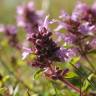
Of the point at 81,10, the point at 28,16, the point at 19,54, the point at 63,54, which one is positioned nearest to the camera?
the point at 63,54

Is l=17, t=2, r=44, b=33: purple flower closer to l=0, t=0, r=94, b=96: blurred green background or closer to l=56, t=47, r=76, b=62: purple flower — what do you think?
l=0, t=0, r=94, b=96: blurred green background

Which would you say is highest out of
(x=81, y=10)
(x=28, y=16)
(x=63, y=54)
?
(x=28, y=16)

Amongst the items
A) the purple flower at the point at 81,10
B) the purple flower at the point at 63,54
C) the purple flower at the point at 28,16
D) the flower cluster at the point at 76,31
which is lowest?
the purple flower at the point at 63,54

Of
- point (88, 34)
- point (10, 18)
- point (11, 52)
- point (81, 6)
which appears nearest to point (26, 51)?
point (88, 34)

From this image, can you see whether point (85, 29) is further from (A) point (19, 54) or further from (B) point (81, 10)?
(A) point (19, 54)

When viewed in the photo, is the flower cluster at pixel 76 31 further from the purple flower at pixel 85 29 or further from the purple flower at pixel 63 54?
the purple flower at pixel 63 54

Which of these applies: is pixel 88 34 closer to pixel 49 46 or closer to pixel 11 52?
pixel 49 46

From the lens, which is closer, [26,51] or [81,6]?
[26,51]

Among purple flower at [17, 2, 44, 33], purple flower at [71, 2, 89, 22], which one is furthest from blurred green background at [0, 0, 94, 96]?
purple flower at [71, 2, 89, 22]

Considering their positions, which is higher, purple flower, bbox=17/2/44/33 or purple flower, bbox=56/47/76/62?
purple flower, bbox=17/2/44/33

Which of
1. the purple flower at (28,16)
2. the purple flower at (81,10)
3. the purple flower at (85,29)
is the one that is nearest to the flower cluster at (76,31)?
the purple flower at (85,29)

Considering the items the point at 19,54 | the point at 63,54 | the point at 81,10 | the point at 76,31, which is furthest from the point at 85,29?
the point at 19,54
